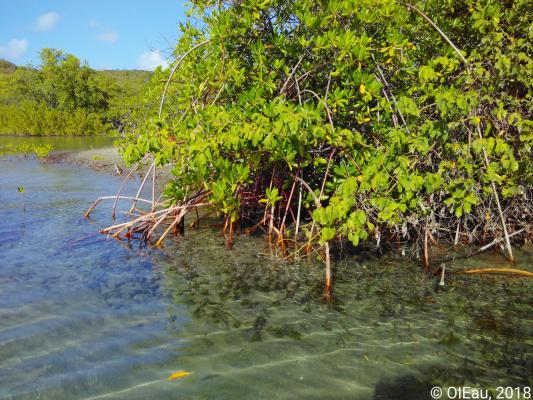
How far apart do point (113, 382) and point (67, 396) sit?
0.30 metres

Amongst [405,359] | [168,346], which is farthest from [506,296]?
[168,346]

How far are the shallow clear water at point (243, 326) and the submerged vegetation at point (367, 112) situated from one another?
62 centimetres

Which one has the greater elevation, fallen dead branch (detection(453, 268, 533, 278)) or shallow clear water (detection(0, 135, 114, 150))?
shallow clear water (detection(0, 135, 114, 150))

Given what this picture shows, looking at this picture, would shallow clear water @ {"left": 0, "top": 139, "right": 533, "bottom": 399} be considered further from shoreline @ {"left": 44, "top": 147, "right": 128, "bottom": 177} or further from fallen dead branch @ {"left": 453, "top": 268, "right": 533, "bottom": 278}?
shoreline @ {"left": 44, "top": 147, "right": 128, "bottom": 177}

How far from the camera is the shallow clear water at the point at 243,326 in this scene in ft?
10.3

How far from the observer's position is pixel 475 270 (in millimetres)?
5273

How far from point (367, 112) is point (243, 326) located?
2.95 meters

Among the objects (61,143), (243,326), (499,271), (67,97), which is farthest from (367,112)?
(67,97)

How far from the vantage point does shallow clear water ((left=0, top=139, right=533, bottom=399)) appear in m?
3.15

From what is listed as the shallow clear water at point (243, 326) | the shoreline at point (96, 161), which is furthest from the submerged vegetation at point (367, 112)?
the shoreline at point (96, 161)

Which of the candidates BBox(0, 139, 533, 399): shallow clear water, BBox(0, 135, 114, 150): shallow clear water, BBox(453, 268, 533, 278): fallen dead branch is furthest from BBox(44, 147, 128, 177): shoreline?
BBox(453, 268, 533, 278): fallen dead branch

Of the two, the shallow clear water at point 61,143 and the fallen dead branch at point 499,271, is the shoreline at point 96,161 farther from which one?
the fallen dead branch at point 499,271

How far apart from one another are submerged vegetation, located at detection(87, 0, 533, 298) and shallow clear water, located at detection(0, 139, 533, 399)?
2.04 ft

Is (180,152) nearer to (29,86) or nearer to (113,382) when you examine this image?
(113,382)
